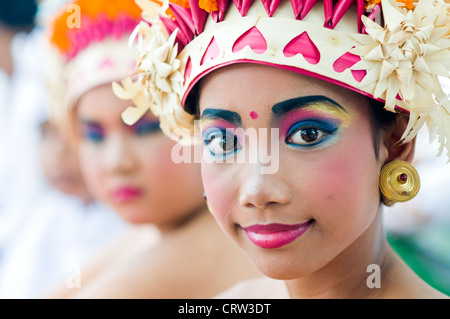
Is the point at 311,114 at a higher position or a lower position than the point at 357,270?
higher

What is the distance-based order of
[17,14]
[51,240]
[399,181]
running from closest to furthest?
1. [399,181]
2. [51,240]
3. [17,14]

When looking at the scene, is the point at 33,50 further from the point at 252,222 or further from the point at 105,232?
the point at 252,222

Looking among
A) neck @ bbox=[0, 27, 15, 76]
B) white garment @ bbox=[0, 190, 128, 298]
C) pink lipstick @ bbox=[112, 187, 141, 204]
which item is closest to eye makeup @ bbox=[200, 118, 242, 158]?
pink lipstick @ bbox=[112, 187, 141, 204]

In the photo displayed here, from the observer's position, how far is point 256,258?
1642mm

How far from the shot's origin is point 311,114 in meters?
1.55

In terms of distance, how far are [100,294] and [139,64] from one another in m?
1.19

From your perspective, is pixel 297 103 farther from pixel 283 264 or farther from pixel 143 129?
pixel 143 129

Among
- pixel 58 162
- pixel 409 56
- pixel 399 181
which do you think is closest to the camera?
pixel 409 56

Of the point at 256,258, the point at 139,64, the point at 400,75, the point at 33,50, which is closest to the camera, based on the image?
the point at 400,75

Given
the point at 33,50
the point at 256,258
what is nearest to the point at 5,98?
the point at 33,50

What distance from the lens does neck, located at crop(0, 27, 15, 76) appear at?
4637 mm

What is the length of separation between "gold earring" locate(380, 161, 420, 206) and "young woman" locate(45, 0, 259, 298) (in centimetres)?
106

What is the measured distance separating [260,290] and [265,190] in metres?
0.71

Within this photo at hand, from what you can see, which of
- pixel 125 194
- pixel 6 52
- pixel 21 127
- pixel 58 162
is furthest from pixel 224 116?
pixel 6 52
